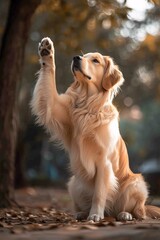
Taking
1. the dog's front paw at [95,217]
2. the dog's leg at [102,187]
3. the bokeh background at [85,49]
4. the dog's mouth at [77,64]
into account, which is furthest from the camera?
the bokeh background at [85,49]

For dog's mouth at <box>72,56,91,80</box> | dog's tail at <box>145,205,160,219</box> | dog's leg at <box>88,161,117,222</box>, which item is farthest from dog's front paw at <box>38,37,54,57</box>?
dog's tail at <box>145,205,160,219</box>

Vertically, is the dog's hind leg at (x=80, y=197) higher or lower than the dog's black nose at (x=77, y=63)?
lower

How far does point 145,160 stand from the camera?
43.2m

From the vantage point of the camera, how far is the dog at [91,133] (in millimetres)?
7188

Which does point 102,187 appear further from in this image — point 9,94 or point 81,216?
point 9,94

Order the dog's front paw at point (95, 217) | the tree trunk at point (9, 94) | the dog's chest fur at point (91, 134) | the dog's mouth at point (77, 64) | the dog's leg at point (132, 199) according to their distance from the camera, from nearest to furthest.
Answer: the dog's front paw at point (95, 217)
the dog's chest fur at point (91, 134)
the dog's mouth at point (77, 64)
the dog's leg at point (132, 199)
the tree trunk at point (9, 94)

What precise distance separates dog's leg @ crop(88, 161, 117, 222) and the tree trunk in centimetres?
340

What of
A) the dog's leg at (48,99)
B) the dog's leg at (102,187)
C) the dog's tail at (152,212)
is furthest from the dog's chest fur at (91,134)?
the dog's tail at (152,212)

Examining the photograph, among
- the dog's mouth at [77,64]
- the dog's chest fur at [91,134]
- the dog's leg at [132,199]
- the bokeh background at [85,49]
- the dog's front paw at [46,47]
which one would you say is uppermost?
the bokeh background at [85,49]

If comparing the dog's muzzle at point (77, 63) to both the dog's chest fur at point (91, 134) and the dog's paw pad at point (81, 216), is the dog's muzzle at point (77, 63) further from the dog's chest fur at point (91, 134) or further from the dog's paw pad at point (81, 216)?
the dog's paw pad at point (81, 216)

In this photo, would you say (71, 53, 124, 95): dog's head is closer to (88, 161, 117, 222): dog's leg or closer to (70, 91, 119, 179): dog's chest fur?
(70, 91, 119, 179): dog's chest fur

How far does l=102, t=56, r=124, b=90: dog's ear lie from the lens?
7.51m

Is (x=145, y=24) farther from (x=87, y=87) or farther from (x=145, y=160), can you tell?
(x=145, y=160)

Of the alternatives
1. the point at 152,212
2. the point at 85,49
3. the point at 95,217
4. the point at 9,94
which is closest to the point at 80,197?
the point at 95,217
